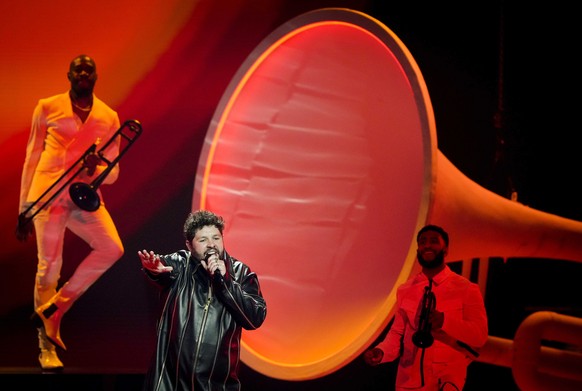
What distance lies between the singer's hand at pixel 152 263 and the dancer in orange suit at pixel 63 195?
1.65m

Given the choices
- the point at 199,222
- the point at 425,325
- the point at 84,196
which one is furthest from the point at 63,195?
the point at 425,325

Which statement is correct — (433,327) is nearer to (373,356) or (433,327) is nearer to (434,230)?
(373,356)

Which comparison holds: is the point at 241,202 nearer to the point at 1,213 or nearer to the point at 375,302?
the point at 375,302

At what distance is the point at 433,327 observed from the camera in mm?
2473

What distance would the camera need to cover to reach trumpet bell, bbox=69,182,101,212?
3.63 m

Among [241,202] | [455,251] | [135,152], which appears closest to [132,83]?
[135,152]

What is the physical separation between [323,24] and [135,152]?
1.41 metres

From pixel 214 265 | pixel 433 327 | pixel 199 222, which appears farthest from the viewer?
pixel 433 327

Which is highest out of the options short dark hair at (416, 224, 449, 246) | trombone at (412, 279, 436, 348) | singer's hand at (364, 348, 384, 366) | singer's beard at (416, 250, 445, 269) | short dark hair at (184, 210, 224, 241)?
short dark hair at (416, 224, 449, 246)

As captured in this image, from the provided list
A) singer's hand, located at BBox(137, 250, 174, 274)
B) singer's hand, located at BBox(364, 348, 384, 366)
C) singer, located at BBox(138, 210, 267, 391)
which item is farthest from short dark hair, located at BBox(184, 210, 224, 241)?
singer's hand, located at BBox(364, 348, 384, 366)

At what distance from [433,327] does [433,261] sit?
11.0 inches

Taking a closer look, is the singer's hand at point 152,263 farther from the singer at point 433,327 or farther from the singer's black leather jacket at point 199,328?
the singer at point 433,327

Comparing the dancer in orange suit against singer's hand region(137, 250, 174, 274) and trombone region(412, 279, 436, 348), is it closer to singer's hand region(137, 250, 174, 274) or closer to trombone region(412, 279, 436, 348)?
singer's hand region(137, 250, 174, 274)

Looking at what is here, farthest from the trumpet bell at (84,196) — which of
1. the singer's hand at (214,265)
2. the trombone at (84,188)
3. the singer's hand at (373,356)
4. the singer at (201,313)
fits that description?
the singer's hand at (373,356)
